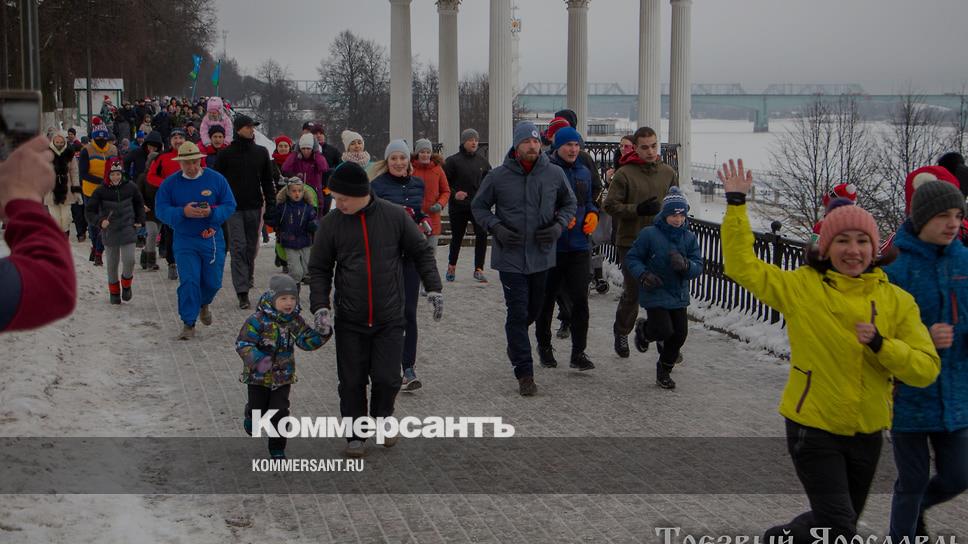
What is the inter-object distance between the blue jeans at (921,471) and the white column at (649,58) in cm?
2491

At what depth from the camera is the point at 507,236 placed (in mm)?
9516

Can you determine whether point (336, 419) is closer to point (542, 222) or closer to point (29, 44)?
point (542, 222)

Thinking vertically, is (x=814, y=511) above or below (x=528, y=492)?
above

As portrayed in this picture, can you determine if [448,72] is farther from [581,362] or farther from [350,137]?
[581,362]

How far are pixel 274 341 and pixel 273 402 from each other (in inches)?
15.8

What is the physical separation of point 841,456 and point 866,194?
147 feet

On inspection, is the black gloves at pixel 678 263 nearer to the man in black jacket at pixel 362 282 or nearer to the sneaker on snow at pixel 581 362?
the sneaker on snow at pixel 581 362

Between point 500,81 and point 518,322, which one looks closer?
point 518,322

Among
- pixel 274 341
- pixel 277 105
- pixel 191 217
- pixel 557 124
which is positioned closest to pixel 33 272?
pixel 274 341

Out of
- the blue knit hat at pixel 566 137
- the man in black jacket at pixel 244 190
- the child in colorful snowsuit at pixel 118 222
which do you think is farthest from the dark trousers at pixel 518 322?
the child in colorful snowsuit at pixel 118 222

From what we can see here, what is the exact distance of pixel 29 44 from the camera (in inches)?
524

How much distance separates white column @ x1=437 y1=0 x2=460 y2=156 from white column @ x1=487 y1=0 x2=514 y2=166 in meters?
4.16

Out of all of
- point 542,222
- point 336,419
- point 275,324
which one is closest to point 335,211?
point 275,324

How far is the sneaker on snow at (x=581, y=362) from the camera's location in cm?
1052
